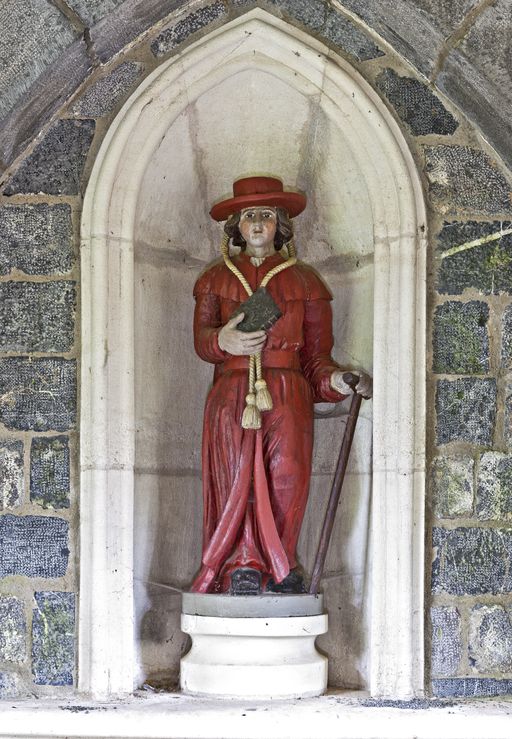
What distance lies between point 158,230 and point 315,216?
0.45 meters

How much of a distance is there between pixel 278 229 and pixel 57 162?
61 cm

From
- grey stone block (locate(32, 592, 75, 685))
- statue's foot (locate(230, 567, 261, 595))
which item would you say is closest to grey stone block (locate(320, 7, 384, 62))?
statue's foot (locate(230, 567, 261, 595))

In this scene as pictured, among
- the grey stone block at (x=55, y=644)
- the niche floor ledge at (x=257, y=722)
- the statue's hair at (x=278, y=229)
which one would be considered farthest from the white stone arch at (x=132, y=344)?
the statue's hair at (x=278, y=229)

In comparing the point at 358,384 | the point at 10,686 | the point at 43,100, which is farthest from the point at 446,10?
the point at 10,686

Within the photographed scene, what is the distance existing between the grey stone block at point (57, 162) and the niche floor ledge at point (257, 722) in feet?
4.35

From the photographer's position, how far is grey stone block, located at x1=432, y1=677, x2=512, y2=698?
321 cm

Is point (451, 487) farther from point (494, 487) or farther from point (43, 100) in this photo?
point (43, 100)

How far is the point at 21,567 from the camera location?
3287 millimetres

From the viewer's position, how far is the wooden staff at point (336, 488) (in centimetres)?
331

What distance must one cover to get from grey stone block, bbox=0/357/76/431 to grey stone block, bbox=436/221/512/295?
991 mm

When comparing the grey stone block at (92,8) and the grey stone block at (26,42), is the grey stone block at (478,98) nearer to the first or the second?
the grey stone block at (92,8)

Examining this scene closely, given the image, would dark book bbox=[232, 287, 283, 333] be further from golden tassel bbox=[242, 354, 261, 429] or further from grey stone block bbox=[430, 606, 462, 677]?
grey stone block bbox=[430, 606, 462, 677]

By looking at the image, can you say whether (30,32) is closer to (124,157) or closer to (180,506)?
(124,157)

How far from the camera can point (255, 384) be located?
3.30m
